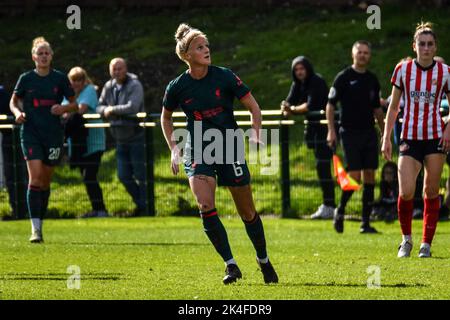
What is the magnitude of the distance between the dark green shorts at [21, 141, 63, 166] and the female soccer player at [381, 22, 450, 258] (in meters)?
4.59

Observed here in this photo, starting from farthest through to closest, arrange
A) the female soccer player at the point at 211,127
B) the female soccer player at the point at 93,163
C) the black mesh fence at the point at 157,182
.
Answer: the female soccer player at the point at 93,163 → the black mesh fence at the point at 157,182 → the female soccer player at the point at 211,127

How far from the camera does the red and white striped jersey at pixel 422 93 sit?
1249 cm

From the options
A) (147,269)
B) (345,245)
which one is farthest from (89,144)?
(147,269)

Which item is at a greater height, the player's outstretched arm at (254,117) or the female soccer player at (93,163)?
the player's outstretched arm at (254,117)

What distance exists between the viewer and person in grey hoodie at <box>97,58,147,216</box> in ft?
62.2

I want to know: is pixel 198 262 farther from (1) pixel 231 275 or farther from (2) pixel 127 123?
(2) pixel 127 123

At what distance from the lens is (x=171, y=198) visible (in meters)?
19.5

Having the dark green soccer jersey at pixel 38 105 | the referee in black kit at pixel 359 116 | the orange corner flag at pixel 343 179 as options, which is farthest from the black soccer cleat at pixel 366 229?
the dark green soccer jersey at pixel 38 105

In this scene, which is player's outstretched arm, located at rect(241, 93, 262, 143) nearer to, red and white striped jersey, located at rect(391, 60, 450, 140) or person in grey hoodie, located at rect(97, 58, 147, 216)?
red and white striped jersey, located at rect(391, 60, 450, 140)

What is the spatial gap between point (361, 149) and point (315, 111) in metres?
2.27

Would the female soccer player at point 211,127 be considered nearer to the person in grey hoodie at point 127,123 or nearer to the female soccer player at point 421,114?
the female soccer player at point 421,114

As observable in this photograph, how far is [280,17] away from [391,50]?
4932 millimetres

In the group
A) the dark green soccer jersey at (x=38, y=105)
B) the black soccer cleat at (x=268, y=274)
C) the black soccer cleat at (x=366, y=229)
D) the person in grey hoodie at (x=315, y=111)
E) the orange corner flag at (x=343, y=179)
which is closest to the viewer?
the black soccer cleat at (x=268, y=274)

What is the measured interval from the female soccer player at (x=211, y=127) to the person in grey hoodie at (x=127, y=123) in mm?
8237
